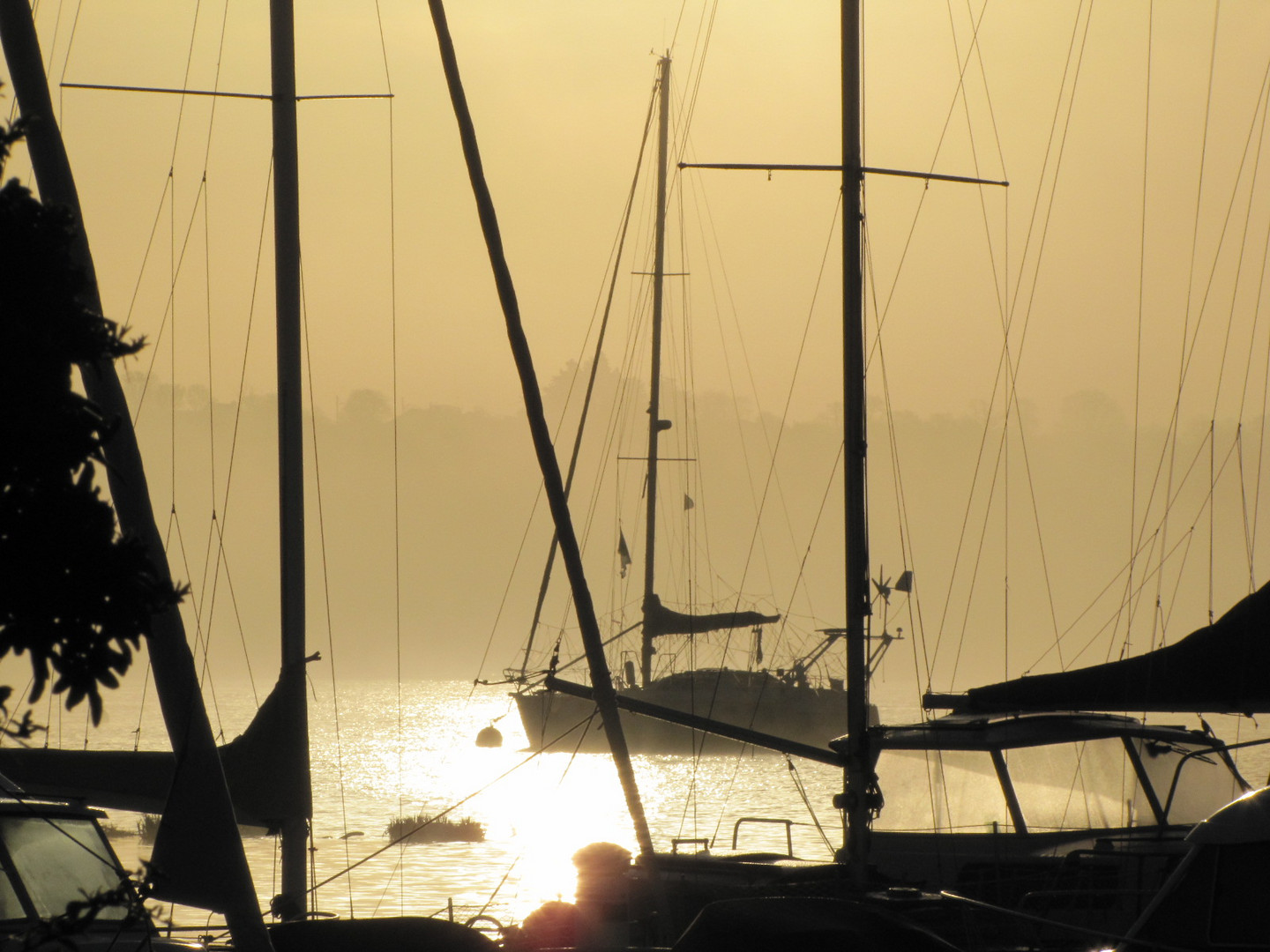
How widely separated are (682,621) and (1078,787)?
4970 cm

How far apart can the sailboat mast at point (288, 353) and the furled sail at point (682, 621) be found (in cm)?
5121

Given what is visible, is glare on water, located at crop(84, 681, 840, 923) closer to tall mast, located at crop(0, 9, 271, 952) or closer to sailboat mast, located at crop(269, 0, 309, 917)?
sailboat mast, located at crop(269, 0, 309, 917)

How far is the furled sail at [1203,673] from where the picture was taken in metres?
10.8

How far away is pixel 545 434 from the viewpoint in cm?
1155

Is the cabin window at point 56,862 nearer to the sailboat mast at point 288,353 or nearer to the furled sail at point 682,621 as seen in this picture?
the sailboat mast at point 288,353

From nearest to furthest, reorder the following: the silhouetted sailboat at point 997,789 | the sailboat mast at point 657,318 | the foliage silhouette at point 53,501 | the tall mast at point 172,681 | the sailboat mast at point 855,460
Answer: the foliage silhouette at point 53,501 < the tall mast at point 172,681 < the silhouetted sailboat at point 997,789 < the sailboat mast at point 855,460 < the sailboat mast at point 657,318

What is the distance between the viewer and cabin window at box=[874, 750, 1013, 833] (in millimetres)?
14758

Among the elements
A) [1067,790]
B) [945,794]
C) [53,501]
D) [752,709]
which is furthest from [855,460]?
[752,709]

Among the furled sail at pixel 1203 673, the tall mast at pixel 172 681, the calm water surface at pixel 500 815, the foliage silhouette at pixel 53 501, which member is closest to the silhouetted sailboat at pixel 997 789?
the furled sail at pixel 1203 673

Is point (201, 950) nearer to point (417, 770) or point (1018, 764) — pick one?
point (1018, 764)

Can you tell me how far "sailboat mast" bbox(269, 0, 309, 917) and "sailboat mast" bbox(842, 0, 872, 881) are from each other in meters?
4.54

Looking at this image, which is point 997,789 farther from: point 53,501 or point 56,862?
point 53,501

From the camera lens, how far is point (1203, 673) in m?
11.0

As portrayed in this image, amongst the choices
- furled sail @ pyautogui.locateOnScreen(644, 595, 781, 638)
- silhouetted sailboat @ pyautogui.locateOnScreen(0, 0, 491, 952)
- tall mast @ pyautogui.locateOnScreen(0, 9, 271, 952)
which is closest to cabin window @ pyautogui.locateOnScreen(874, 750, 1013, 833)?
silhouetted sailboat @ pyautogui.locateOnScreen(0, 0, 491, 952)
